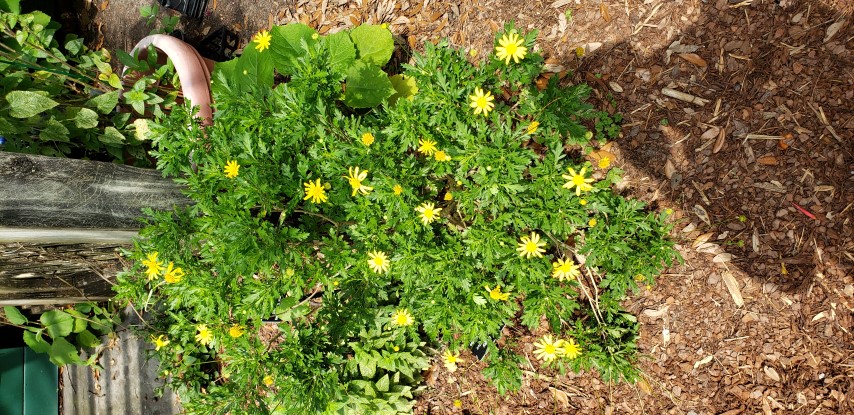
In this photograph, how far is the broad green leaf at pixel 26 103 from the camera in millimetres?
3031

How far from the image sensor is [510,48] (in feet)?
7.49

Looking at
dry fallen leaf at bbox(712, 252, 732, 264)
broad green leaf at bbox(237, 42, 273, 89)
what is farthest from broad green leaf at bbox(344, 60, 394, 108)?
dry fallen leaf at bbox(712, 252, 732, 264)

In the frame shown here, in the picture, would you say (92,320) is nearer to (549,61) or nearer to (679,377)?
(549,61)

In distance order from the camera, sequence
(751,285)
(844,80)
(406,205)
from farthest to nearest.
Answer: (751,285), (844,80), (406,205)

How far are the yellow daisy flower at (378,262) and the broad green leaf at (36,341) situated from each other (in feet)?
9.35

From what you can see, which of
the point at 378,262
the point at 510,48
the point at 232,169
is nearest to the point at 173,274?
the point at 232,169

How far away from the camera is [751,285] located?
2.74 m

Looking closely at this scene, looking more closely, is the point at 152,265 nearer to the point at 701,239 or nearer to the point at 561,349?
the point at 561,349

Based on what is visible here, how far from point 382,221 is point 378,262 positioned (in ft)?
0.76

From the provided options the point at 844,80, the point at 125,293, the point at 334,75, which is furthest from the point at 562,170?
the point at 125,293

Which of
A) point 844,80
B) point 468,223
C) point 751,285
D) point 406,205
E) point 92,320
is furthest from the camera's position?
point 92,320

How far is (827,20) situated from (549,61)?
1.33 metres

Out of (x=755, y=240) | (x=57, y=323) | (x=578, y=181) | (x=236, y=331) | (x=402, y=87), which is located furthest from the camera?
(x=57, y=323)

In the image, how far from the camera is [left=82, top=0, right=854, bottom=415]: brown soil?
8.54 ft
